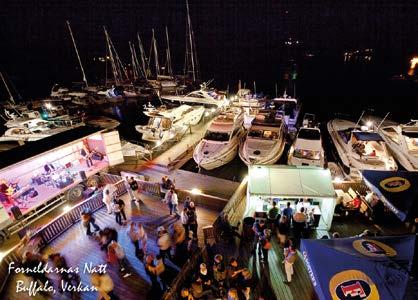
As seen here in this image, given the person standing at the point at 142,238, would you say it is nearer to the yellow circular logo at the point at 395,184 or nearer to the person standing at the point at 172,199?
the person standing at the point at 172,199

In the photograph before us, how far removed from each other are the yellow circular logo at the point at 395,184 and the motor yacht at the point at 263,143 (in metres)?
7.57

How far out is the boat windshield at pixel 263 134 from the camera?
17.5 meters

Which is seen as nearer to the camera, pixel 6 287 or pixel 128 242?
pixel 6 287

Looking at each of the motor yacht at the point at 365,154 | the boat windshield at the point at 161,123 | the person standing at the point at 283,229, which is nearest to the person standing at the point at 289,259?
the person standing at the point at 283,229

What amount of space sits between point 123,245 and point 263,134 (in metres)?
11.9

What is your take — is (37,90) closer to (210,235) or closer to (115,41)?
(210,235)

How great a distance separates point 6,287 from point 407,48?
13168cm

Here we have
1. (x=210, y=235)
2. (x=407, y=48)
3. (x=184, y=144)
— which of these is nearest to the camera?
(x=210, y=235)

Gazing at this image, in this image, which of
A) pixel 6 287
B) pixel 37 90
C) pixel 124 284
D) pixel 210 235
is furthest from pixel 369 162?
pixel 37 90

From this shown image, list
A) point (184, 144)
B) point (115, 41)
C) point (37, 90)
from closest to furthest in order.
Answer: point (184, 144) → point (37, 90) → point (115, 41)

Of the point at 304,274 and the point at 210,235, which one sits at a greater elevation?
the point at 210,235

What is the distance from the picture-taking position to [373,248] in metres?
5.38

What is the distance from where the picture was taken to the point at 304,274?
26.6 ft

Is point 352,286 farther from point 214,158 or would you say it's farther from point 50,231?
point 214,158
